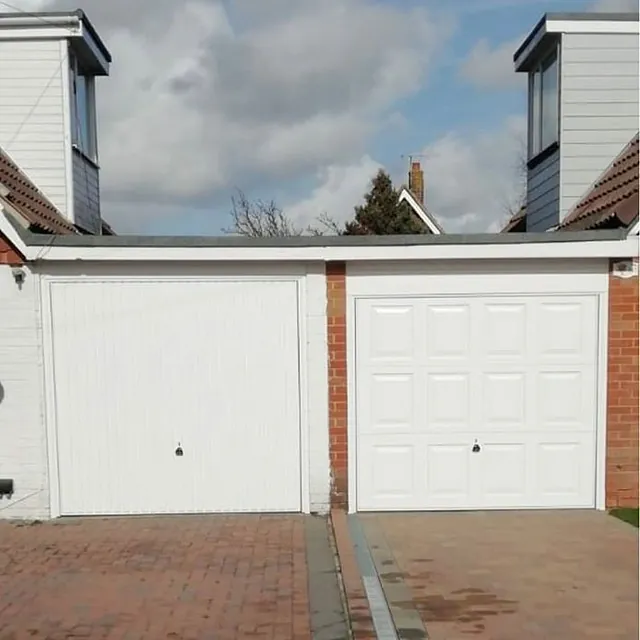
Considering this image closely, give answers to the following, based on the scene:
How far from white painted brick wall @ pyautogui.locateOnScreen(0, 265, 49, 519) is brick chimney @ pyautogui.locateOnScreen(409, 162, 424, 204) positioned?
80.7ft

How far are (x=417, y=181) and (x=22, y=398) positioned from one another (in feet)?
83.4

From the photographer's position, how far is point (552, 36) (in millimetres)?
9117

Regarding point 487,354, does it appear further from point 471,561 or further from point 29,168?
point 29,168

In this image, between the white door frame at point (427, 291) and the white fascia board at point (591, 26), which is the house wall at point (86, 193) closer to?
the white door frame at point (427, 291)

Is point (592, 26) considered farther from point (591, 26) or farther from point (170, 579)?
point (170, 579)

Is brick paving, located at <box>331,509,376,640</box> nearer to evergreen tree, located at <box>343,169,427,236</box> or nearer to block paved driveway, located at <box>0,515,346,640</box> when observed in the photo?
block paved driveway, located at <box>0,515,346,640</box>

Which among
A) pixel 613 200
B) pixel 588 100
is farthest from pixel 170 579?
pixel 588 100

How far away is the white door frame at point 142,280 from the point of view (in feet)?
22.2

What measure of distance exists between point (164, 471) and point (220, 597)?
2.27 metres

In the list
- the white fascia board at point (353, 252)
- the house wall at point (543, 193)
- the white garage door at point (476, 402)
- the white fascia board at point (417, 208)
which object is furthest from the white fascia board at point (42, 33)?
the white fascia board at point (417, 208)

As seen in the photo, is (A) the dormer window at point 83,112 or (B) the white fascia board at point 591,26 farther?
(A) the dormer window at point 83,112

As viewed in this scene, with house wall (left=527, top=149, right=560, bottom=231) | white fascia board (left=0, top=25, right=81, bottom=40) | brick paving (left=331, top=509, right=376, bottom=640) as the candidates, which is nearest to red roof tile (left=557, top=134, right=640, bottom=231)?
house wall (left=527, top=149, right=560, bottom=231)

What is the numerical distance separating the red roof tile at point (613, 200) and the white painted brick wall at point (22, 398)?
5.75m

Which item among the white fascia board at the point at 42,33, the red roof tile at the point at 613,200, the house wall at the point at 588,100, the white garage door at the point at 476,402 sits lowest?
the white garage door at the point at 476,402
